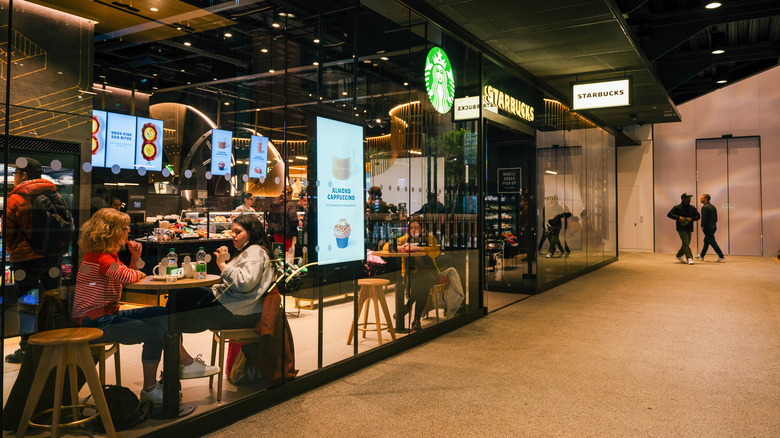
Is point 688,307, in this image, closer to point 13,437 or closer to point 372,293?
point 372,293

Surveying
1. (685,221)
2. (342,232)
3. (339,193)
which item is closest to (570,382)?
(342,232)

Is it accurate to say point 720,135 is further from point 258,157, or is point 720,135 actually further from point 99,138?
point 99,138

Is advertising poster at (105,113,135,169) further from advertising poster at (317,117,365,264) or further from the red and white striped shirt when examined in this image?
advertising poster at (317,117,365,264)

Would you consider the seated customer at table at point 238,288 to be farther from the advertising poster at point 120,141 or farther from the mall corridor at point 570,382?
the advertising poster at point 120,141

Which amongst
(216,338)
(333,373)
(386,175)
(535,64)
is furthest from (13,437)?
(535,64)

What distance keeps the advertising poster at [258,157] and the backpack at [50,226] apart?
1223 mm

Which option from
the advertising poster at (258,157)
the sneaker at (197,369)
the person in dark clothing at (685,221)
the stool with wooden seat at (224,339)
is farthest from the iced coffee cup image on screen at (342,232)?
the person in dark clothing at (685,221)

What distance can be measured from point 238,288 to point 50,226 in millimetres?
1421

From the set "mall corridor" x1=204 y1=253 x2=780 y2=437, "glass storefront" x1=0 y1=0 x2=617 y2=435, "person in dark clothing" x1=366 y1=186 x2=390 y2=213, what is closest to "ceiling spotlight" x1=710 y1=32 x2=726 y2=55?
"mall corridor" x1=204 y1=253 x2=780 y2=437

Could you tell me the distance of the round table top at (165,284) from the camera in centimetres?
307

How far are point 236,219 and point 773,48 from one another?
11.8 metres

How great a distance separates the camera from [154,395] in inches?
128

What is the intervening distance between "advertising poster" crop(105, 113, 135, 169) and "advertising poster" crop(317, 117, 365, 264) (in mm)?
1685

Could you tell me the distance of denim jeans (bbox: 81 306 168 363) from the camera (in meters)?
3.02
